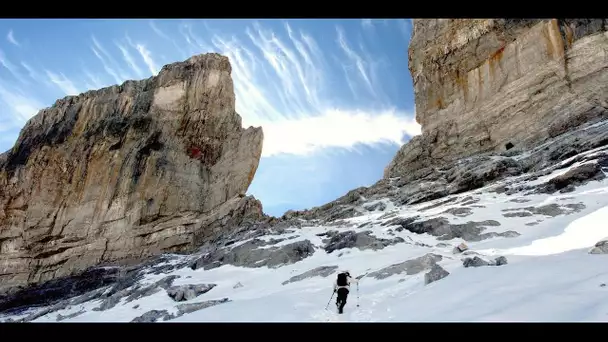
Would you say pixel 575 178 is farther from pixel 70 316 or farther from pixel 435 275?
pixel 70 316

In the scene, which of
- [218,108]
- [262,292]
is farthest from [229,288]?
[218,108]

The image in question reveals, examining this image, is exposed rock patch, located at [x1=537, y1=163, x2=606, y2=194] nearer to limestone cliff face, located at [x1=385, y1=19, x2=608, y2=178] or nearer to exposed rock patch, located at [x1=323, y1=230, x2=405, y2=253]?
exposed rock patch, located at [x1=323, y1=230, x2=405, y2=253]

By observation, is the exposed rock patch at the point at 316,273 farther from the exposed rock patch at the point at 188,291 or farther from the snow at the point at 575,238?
the snow at the point at 575,238

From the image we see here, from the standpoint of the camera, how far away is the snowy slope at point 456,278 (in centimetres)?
824

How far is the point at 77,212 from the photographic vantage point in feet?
160

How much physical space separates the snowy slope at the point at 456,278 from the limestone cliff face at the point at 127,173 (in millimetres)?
21882

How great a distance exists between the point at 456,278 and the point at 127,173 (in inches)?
1757

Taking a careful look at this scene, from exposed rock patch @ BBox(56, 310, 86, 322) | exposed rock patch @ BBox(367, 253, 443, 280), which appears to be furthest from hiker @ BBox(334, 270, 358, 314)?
exposed rock patch @ BBox(56, 310, 86, 322)

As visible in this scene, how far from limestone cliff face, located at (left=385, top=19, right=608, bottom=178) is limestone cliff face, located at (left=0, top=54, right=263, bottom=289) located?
20.1 metres

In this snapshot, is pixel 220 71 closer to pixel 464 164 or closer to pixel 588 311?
pixel 464 164

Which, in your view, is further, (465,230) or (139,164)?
(139,164)

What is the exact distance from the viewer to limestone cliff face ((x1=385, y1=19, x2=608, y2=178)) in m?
35.8

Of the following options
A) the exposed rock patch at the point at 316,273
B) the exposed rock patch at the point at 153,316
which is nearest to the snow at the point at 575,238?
the exposed rock patch at the point at 316,273

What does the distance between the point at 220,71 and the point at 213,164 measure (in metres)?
12.6
